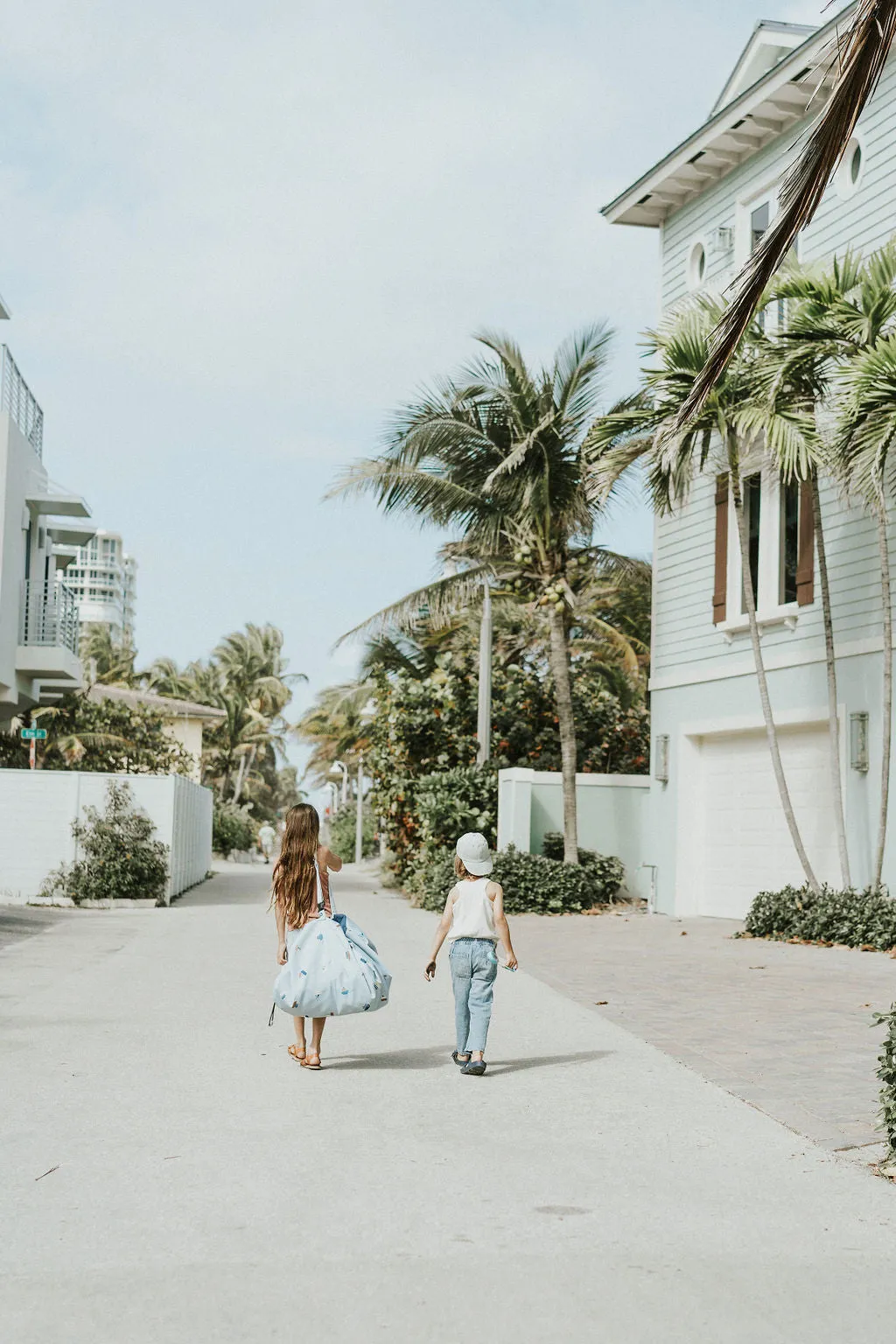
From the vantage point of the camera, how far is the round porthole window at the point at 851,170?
17.7 metres

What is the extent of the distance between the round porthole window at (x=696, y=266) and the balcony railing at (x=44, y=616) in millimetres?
15347

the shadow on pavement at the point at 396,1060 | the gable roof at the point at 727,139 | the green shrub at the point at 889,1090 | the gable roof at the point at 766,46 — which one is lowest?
the shadow on pavement at the point at 396,1060

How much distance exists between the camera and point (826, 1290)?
4391 millimetres

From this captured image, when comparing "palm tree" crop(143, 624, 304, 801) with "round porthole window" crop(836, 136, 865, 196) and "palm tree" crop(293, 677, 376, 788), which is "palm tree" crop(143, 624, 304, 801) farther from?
"round porthole window" crop(836, 136, 865, 196)

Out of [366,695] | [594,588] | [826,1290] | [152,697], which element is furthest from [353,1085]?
[152,697]

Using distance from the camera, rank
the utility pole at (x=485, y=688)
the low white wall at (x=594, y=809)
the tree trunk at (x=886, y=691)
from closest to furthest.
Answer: the tree trunk at (x=886, y=691) → the low white wall at (x=594, y=809) → the utility pole at (x=485, y=688)

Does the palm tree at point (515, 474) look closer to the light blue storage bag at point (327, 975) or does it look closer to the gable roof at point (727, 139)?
the gable roof at point (727, 139)

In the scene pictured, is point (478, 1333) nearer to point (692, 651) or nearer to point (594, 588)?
point (692, 651)

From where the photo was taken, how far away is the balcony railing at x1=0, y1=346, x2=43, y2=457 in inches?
1114

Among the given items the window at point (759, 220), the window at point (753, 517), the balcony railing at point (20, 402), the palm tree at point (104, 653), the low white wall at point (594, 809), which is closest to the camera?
the window at point (753, 517)

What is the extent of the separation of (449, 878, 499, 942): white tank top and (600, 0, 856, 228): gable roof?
38.6 feet

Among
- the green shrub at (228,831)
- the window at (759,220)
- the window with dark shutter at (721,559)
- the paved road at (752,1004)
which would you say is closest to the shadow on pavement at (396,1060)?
the paved road at (752,1004)

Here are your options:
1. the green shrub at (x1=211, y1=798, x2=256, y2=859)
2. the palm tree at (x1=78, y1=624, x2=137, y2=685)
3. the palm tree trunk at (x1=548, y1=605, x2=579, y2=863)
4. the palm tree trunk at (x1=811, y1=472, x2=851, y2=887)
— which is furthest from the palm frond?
the palm tree at (x1=78, y1=624, x2=137, y2=685)

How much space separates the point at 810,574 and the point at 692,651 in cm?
328
